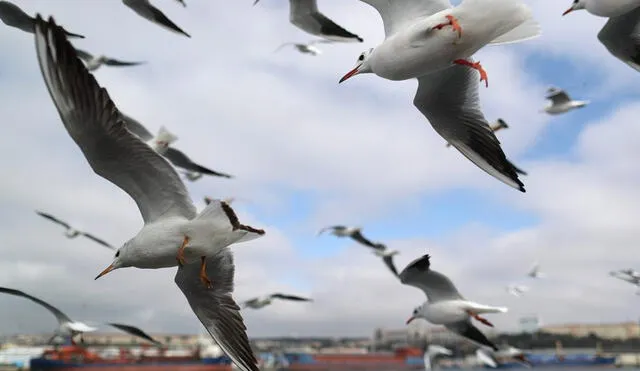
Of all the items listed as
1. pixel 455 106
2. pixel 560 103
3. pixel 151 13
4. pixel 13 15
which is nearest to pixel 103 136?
pixel 455 106

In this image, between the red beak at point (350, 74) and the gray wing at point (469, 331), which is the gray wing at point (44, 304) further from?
the gray wing at point (469, 331)

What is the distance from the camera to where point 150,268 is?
3.83 metres

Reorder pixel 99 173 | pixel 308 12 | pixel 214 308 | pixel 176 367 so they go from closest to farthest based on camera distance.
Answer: pixel 99 173
pixel 214 308
pixel 308 12
pixel 176 367

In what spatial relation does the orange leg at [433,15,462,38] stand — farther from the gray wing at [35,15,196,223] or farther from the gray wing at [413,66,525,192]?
the gray wing at [35,15,196,223]

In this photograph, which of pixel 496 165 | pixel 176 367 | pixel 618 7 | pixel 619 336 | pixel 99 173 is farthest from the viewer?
pixel 619 336

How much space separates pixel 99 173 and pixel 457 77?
6.85 feet

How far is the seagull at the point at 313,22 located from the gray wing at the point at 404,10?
2.81 meters

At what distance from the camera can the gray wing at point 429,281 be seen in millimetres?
7031

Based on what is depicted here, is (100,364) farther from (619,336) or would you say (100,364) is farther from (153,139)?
(619,336)

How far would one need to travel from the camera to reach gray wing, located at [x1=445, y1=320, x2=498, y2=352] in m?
7.10

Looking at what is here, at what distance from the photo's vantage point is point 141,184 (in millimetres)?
3777

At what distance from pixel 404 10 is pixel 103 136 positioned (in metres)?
1.70

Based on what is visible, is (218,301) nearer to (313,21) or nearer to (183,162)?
(313,21)

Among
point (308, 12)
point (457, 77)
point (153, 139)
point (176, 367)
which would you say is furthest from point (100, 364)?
point (457, 77)
